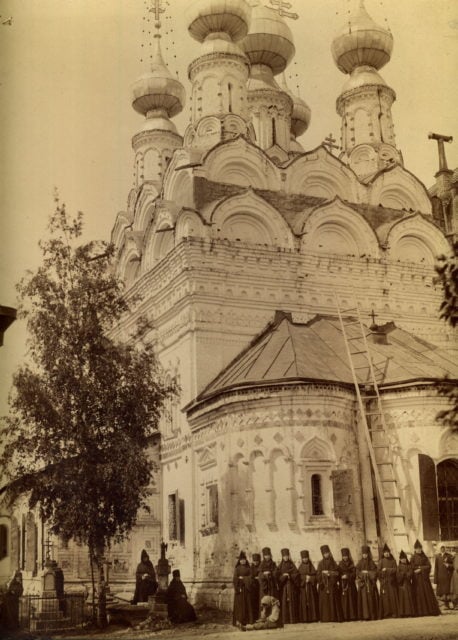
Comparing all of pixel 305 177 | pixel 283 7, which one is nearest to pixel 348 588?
pixel 283 7

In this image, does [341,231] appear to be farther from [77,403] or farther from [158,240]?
[77,403]

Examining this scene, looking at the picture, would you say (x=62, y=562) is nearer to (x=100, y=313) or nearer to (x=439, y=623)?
(x=100, y=313)

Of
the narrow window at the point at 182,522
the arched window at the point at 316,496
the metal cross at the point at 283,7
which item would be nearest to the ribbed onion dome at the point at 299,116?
the metal cross at the point at 283,7

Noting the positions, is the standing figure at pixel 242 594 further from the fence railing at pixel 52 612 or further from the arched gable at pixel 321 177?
the arched gable at pixel 321 177

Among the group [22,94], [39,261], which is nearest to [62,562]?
[39,261]

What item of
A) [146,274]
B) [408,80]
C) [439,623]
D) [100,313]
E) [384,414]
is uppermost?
[408,80]

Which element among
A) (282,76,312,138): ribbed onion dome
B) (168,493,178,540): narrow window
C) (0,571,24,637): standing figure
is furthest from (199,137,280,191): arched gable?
(0,571,24,637): standing figure

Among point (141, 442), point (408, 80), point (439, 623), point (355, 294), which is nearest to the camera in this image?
point (439, 623)

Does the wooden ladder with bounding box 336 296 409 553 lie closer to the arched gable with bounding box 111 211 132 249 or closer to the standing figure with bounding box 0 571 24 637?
the arched gable with bounding box 111 211 132 249
